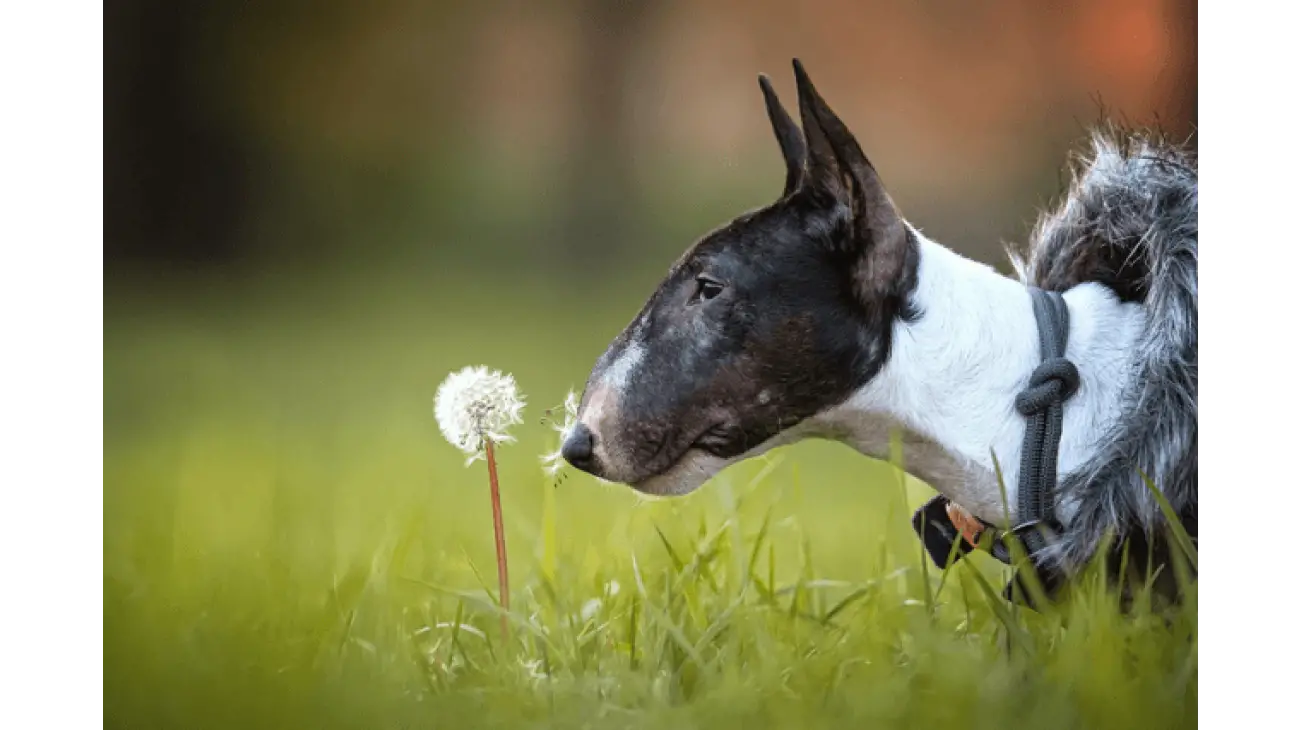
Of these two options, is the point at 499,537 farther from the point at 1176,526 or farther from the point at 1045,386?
the point at 1176,526

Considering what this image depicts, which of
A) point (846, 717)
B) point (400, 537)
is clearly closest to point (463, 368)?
point (400, 537)

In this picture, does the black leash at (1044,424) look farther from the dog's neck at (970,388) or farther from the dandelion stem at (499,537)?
the dandelion stem at (499,537)

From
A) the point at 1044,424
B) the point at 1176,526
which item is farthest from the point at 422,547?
the point at 1176,526

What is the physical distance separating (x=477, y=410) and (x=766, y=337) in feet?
1.15

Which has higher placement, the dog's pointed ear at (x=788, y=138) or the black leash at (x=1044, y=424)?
the dog's pointed ear at (x=788, y=138)

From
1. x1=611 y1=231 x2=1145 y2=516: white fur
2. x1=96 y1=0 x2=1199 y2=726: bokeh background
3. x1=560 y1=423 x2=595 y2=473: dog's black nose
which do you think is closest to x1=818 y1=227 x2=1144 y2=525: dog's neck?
x1=611 y1=231 x2=1145 y2=516: white fur

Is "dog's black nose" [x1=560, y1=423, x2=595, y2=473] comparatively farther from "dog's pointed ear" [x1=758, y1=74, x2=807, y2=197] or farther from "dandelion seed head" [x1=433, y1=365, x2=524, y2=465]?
"dog's pointed ear" [x1=758, y1=74, x2=807, y2=197]

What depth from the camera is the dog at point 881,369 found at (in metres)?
1.57

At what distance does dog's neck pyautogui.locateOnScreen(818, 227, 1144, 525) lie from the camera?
5.22 feet

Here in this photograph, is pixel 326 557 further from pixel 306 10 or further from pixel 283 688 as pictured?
pixel 306 10

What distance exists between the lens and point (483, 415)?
5.35 feet

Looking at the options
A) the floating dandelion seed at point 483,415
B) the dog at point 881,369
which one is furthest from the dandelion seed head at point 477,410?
the dog at point 881,369

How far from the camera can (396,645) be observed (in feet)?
5.60

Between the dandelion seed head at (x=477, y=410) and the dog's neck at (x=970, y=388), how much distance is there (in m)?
0.37
